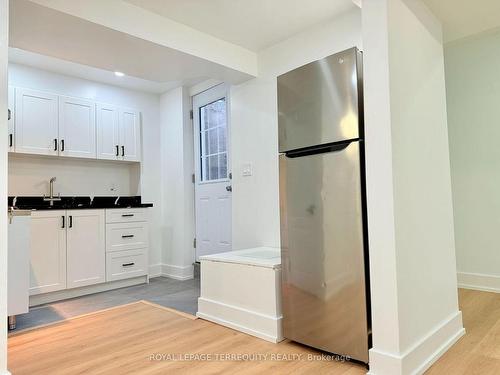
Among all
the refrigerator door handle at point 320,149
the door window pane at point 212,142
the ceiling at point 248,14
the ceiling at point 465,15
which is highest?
the ceiling at point 248,14

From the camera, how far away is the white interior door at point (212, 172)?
3885mm

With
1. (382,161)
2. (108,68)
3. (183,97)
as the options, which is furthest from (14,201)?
(382,161)

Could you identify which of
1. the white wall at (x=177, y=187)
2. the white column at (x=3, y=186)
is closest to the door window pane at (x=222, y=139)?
the white wall at (x=177, y=187)

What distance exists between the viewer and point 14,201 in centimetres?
344

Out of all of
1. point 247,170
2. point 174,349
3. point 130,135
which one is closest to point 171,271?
point 130,135

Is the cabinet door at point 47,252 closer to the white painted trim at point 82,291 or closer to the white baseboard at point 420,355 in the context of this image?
the white painted trim at point 82,291

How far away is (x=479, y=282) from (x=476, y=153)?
115 centimetres

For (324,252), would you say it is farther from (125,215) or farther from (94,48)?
(125,215)

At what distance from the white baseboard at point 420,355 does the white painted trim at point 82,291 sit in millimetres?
2851

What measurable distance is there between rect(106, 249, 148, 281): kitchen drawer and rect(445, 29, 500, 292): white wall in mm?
3201

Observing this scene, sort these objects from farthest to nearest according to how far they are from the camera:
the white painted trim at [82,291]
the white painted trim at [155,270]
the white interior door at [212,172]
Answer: the white painted trim at [155,270] < the white interior door at [212,172] < the white painted trim at [82,291]

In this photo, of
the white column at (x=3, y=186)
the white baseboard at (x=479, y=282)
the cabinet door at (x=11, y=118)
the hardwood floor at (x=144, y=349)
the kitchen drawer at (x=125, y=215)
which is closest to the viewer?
the white column at (x=3, y=186)

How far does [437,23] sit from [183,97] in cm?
293

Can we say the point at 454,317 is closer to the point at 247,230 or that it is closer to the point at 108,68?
the point at 247,230
